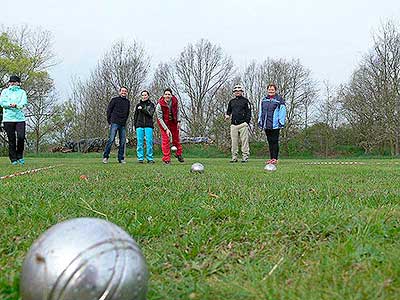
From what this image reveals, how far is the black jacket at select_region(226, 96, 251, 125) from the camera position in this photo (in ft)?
45.2

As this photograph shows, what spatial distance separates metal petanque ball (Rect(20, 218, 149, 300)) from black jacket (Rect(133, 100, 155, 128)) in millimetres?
11048

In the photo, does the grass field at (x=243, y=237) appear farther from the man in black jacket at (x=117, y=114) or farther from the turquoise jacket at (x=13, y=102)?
the man in black jacket at (x=117, y=114)

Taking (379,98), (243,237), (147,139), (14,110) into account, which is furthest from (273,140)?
(379,98)

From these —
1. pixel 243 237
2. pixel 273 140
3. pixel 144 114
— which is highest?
pixel 144 114

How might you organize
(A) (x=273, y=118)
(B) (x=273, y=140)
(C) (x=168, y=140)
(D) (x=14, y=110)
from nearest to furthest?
1. (D) (x=14, y=110)
2. (A) (x=273, y=118)
3. (B) (x=273, y=140)
4. (C) (x=168, y=140)

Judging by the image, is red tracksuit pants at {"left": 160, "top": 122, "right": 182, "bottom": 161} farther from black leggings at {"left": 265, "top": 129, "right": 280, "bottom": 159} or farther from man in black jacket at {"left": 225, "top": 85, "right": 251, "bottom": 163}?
black leggings at {"left": 265, "top": 129, "right": 280, "bottom": 159}

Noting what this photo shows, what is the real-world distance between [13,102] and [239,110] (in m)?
6.51

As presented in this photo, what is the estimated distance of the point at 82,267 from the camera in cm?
151

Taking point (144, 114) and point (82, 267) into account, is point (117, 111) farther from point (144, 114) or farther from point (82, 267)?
point (82, 267)

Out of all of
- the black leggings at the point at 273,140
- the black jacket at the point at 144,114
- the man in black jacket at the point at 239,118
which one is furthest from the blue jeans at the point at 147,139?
the black leggings at the point at 273,140

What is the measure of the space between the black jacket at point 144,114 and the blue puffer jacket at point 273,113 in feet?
9.99

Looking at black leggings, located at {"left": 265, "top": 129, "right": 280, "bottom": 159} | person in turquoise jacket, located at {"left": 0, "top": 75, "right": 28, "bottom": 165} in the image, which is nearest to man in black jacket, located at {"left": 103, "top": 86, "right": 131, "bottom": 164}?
person in turquoise jacket, located at {"left": 0, "top": 75, "right": 28, "bottom": 165}

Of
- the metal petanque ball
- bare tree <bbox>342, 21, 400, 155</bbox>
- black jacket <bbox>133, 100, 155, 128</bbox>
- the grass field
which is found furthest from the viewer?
bare tree <bbox>342, 21, 400, 155</bbox>

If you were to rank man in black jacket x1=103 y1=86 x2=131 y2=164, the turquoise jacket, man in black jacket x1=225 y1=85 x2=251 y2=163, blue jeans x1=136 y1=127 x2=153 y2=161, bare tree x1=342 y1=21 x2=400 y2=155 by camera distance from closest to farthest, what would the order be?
the turquoise jacket → man in black jacket x1=103 y1=86 x2=131 y2=164 → blue jeans x1=136 y1=127 x2=153 y2=161 → man in black jacket x1=225 y1=85 x2=251 y2=163 → bare tree x1=342 y1=21 x2=400 y2=155
